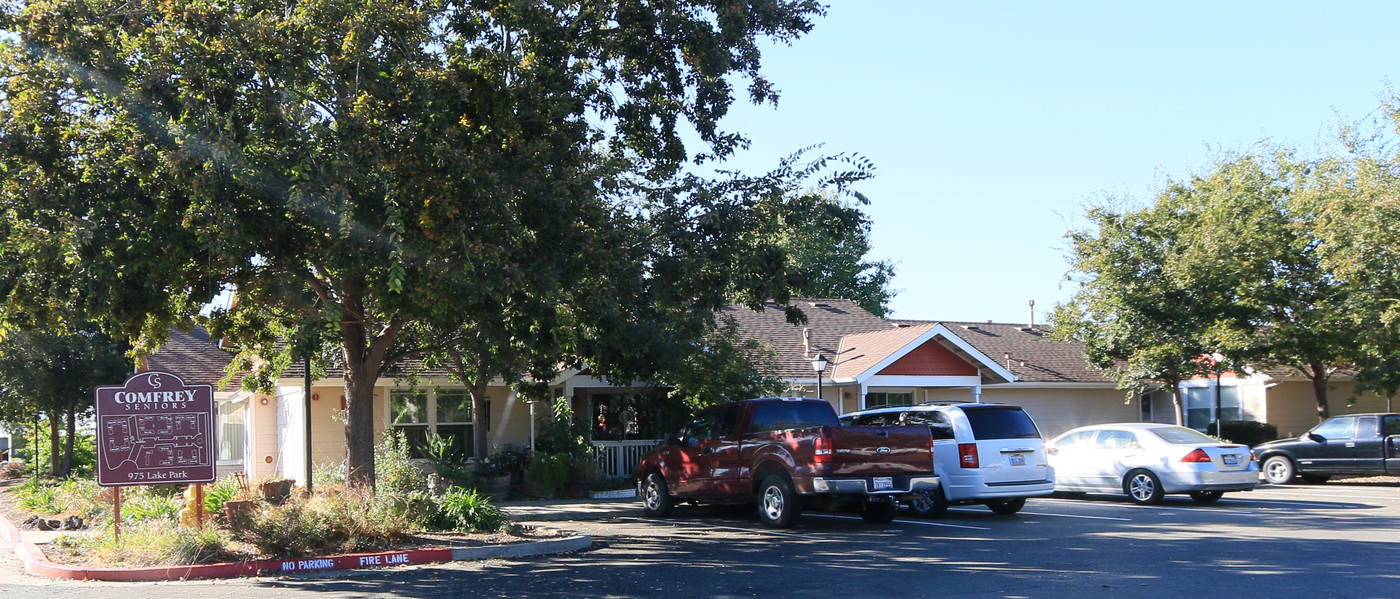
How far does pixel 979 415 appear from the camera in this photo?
54.0 feet

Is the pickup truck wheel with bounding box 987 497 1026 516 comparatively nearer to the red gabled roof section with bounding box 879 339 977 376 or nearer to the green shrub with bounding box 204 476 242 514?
the red gabled roof section with bounding box 879 339 977 376

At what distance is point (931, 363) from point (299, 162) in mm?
19575

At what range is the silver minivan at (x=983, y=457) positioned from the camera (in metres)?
16.1

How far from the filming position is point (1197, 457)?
703 inches

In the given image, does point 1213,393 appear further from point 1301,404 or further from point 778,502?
point 778,502

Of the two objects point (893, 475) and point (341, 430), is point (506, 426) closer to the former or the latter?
point (341, 430)

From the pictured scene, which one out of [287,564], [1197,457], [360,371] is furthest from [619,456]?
[287,564]

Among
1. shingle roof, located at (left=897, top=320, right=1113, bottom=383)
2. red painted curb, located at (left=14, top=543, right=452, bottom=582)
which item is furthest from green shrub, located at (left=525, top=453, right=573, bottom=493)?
shingle roof, located at (left=897, top=320, right=1113, bottom=383)

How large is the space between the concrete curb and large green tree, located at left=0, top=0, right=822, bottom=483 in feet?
8.25

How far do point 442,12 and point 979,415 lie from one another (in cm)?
948

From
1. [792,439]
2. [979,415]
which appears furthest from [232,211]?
[979,415]

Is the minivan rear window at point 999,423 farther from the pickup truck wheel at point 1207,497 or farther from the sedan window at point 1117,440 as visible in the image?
the pickup truck wheel at point 1207,497

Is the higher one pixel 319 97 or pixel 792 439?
pixel 319 97

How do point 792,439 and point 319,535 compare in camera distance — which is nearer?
point 319,535
